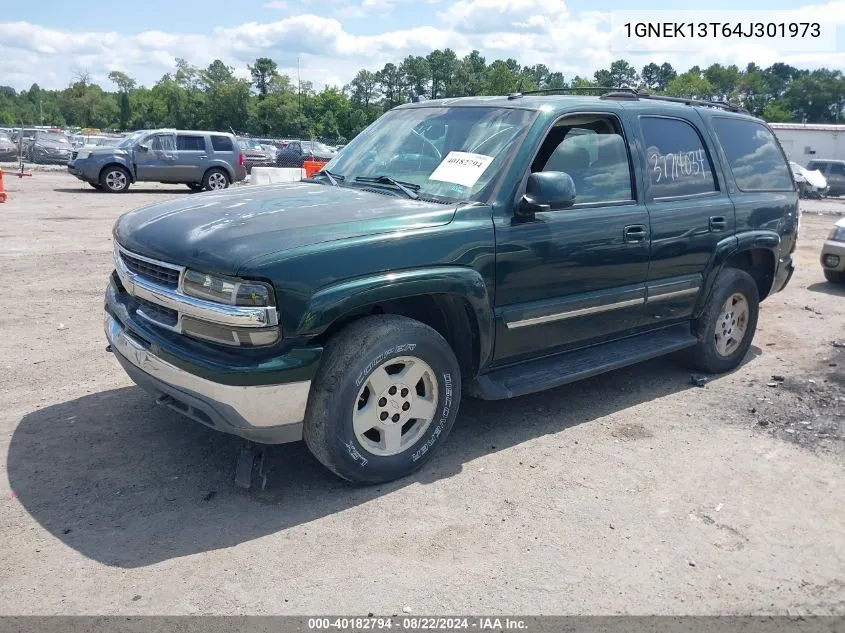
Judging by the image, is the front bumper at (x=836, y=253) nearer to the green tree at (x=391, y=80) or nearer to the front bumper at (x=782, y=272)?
the front bumper at (x=782, y=272)

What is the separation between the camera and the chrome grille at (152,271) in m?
3.61

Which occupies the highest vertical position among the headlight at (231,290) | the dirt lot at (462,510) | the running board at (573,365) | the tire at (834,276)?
the headlight at (231,290)

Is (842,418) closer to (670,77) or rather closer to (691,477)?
(691,477)

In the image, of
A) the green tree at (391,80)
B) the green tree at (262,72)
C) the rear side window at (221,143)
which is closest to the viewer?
the rear side window at (221,143)

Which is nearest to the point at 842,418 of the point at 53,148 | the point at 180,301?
the point at 180,301

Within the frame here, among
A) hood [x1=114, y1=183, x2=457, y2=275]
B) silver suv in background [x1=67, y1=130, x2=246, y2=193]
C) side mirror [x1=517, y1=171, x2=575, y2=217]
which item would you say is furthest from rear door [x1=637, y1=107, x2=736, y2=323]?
silver suv in background [x1=67, y1=130, x2=246, y2=193]

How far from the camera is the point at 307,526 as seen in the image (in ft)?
11.5

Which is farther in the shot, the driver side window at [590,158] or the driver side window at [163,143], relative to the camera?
the driver side window at [163,143]

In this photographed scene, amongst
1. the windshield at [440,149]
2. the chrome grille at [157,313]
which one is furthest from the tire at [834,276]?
the chrome grille at [157,313]

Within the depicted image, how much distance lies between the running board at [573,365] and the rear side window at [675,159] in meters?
1.02

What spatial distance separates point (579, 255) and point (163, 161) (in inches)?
733

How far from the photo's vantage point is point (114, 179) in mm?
20500

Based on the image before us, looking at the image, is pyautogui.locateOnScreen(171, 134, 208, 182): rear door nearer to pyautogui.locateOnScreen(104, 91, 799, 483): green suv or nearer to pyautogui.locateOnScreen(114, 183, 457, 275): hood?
pyautogui.locateOnScreen(104, 91, 799, 483): green suv

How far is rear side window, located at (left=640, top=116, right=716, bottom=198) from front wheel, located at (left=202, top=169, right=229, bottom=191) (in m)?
17.8
